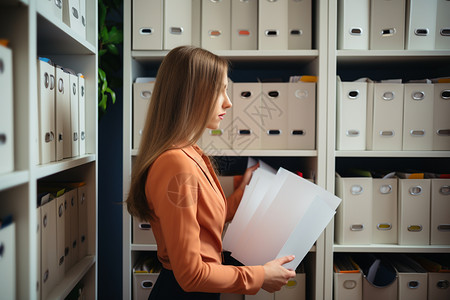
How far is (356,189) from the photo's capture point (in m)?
1.50

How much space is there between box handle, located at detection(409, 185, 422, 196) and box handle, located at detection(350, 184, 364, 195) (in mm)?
212

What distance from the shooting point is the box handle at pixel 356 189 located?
1495 mm

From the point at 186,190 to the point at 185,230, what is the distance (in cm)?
11

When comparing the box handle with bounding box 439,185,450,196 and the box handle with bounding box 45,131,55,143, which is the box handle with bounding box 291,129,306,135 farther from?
the box handle with bounding box 45,131,55,143

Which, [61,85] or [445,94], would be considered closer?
[61,85]

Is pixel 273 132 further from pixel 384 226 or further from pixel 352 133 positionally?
pixel 384 226

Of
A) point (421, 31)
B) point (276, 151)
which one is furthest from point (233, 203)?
point (421, 31)

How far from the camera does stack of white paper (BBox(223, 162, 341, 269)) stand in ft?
3.59

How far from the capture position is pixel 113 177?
2.00 m

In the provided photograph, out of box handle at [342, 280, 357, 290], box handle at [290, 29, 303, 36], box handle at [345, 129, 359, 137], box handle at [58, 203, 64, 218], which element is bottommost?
box handle at [342, 280, 357, 290]

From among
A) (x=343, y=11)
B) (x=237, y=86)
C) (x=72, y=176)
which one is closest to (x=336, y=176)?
(x=237, y=86)

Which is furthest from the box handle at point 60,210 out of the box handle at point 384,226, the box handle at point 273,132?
the box handle at point 384,226

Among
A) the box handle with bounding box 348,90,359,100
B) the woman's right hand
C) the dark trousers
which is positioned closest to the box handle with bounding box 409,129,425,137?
the box handle with bounding box 348,90,359,100

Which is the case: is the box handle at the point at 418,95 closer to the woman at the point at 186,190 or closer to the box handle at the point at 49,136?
the woman at the point at 186,190
